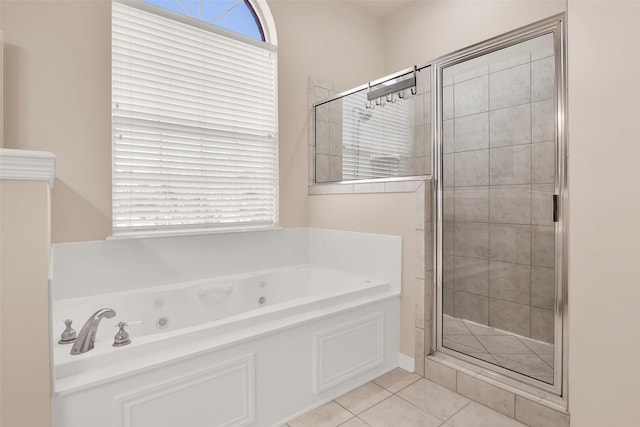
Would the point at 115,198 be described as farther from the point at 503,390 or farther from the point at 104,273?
the point at 503,390

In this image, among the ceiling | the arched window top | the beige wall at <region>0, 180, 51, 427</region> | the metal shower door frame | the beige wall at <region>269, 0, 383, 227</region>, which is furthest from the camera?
the ceiling

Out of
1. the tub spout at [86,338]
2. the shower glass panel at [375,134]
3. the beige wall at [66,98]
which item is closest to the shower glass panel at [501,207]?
the shower glass panel at [375,134]

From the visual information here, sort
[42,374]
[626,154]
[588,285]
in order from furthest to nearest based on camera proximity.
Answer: [588,285] → [626,154] → [42,374]

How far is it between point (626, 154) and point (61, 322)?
270 cm

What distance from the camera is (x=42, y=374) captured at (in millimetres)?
1081

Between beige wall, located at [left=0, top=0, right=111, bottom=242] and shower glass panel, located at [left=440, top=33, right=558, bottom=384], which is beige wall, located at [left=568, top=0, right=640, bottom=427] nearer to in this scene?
shower glass panel, located at [left=440, top=33, right=558, bottom=384]

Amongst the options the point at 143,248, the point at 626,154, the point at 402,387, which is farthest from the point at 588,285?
the point at 143,248

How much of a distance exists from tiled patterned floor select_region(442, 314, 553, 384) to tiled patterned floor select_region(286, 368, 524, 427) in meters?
0.27

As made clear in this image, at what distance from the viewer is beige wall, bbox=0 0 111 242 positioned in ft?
6.24

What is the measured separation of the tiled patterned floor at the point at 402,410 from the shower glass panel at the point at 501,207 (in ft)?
0.98

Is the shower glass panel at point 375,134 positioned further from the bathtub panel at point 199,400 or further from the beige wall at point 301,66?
the bathtub panel at point 199,400

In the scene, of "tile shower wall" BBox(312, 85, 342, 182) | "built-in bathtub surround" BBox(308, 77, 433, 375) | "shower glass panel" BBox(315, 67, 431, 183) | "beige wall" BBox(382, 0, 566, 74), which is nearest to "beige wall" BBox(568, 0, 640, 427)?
"built-in bathtub surround" BBox(308, 77, 433, 375)

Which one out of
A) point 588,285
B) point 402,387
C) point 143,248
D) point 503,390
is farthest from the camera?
point 143,248

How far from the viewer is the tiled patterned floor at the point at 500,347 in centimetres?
183
